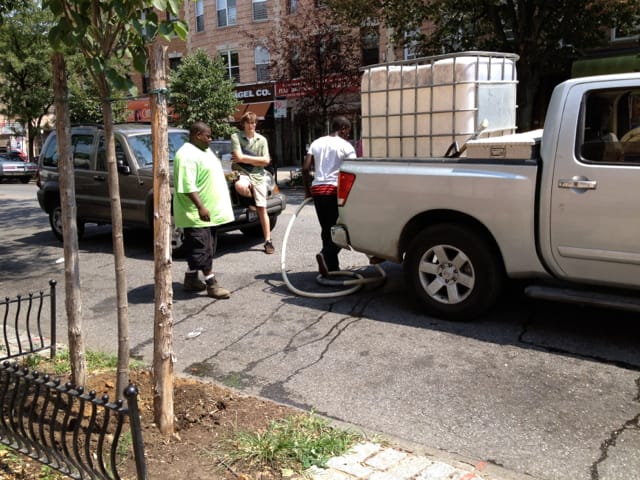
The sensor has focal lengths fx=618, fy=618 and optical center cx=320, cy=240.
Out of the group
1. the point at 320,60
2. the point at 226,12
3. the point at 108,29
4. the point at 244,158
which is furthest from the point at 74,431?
the point at 226,12

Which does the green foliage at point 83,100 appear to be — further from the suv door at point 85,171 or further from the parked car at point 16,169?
the suv door at point 85,171

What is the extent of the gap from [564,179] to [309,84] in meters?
15.9

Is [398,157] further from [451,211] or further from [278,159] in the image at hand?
[278,159]

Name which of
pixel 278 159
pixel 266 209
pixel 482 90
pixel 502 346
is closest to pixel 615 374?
pixel 502 346

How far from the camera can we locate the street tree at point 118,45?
9.85 feet

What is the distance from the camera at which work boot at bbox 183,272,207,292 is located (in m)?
6.73

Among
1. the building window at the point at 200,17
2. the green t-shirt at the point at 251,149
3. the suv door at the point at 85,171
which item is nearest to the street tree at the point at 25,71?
the building window at the point at 200,17

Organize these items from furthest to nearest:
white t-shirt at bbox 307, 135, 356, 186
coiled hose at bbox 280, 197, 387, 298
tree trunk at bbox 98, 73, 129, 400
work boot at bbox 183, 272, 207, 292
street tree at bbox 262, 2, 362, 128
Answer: street tree at bbox 262, 2, 362, 128 → work boot at bbox 183, 272, 207, 292 → white t-shirt at bbox 307, 135, 356, 186 → coiled hose at bbox 280, 197, 387, 298 → tree trunk at bbox 98, 73, 129, 400

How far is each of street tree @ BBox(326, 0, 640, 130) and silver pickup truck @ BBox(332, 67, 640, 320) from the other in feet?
37.4

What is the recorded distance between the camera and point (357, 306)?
19.8 ft

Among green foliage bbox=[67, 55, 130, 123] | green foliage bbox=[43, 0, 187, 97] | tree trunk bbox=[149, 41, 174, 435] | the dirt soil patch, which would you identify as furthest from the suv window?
green foliage bbox=[67, 55, 130, 123]

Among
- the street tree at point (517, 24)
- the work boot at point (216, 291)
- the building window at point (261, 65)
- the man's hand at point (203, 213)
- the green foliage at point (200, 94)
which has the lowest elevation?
the work boot at point (216, 291)

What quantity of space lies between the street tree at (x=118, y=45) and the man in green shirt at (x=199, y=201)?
2.43 meters

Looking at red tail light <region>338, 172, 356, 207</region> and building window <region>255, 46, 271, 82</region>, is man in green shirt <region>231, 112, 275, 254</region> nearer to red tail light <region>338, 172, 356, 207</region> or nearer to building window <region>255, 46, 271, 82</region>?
red tail light <region>338, 172, 356, 207</region>
